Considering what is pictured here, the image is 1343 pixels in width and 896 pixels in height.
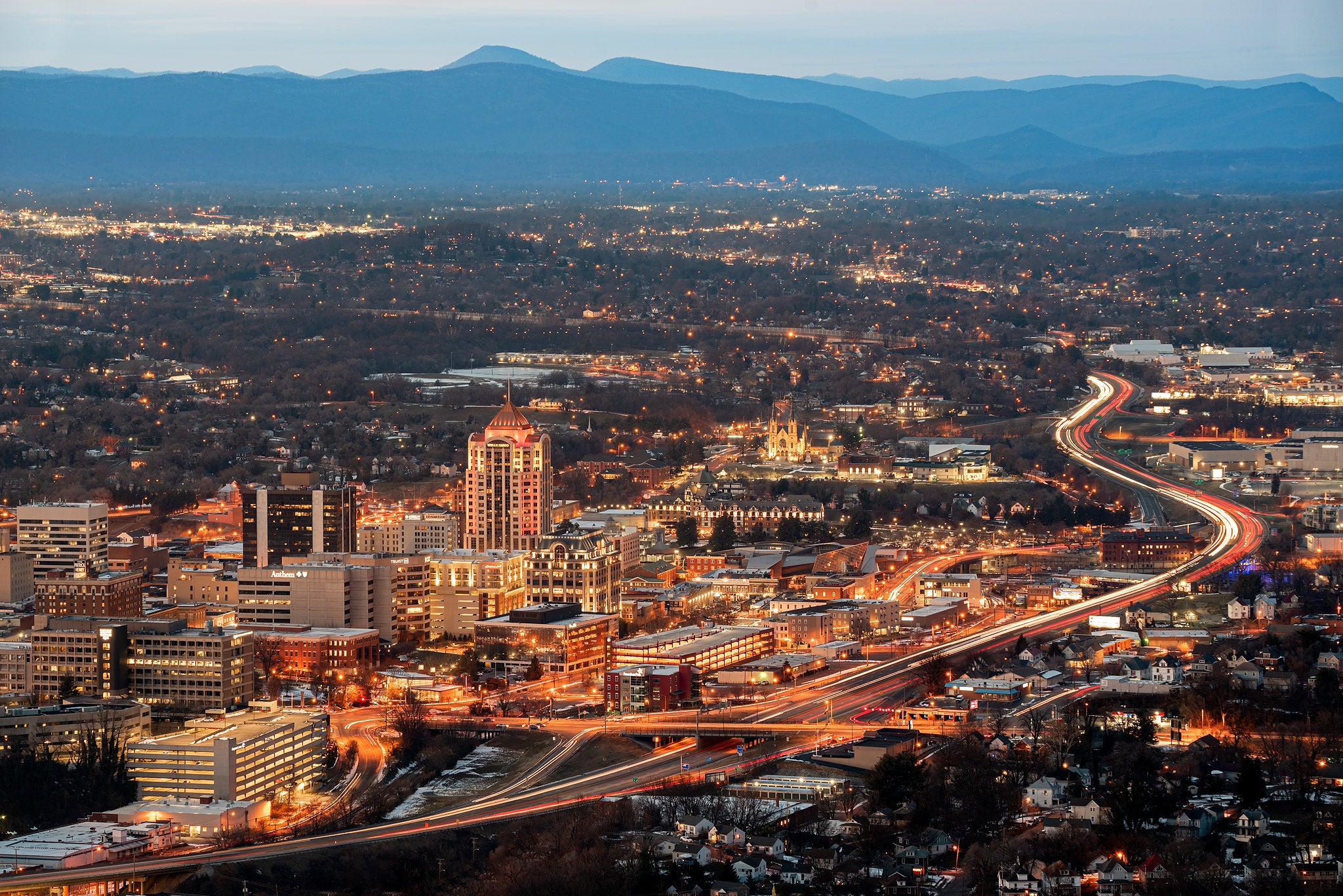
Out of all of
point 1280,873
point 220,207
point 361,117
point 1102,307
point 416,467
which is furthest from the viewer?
point 361,117

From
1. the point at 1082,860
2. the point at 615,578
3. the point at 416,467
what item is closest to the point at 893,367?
the point at 416,467

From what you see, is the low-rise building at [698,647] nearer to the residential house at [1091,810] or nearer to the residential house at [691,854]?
the residential house at [1091,810]

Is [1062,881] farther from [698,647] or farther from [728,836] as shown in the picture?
[698,647]

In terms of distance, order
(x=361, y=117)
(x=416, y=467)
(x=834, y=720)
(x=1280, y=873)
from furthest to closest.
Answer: (x=361, y=117)
(x=416, y=467)
(x=834, y=720)
(x=1280, y=873)

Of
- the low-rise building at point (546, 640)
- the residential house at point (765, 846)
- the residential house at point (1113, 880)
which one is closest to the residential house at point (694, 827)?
the residential house at point (765, 846)

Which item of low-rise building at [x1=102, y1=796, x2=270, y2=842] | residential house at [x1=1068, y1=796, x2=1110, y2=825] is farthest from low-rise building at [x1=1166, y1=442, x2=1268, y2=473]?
low-rise building at [x1=102, y1=796, x2=270, y2=842]

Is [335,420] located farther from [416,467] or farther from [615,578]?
[615,578]
